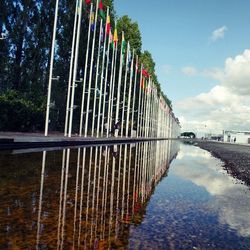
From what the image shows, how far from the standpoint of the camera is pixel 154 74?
314 ft

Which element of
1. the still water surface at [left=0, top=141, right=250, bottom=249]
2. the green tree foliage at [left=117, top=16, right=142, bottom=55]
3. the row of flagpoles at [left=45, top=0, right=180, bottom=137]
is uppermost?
the green tree foliage at [left=117, top=16, right=142, bottom=55]

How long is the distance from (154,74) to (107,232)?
9155 cm

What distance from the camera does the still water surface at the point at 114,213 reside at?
16.8ft

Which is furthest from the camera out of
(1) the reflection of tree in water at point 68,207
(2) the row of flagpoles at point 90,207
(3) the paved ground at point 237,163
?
(3) the paved ground at point 237,163

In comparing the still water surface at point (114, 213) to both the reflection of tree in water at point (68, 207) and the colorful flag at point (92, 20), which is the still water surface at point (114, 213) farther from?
the colorful flag at point (92, 20)

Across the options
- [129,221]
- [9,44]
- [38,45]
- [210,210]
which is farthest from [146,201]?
[38,45]

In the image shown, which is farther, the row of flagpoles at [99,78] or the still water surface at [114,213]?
the row of flagpoles at [99,78]

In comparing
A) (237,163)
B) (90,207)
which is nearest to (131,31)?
(237,163)

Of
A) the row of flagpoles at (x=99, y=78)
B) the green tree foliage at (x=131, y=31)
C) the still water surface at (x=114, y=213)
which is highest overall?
the green tree foliage at (x=131, y=31)

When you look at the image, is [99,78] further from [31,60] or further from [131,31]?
[131,31]

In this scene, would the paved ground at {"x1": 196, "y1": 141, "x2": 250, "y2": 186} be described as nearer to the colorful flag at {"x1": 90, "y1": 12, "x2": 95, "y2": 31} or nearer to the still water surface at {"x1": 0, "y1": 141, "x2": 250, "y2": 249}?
the still water surface at {"x1": 0, "y1": 141, "x2": 250, "y2": 249}

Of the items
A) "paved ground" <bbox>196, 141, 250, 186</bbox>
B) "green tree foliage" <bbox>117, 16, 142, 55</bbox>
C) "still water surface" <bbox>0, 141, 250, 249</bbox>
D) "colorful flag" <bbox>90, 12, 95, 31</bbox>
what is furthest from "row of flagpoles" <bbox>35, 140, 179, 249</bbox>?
"green tree foliage" <bbox>117, 16, 142, 55</bbox>

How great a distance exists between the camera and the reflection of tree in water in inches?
197

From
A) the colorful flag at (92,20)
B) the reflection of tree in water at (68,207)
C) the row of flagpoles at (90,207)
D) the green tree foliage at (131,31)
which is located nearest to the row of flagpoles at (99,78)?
the colorful flag at (92,20)
